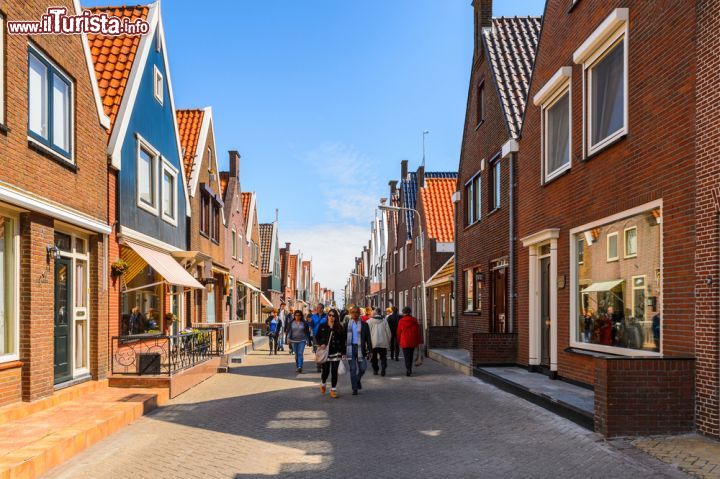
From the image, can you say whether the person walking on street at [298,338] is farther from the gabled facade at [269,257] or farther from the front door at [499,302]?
the gabled facade at [269,257]

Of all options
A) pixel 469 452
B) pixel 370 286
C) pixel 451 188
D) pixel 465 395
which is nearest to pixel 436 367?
pixel 465 395

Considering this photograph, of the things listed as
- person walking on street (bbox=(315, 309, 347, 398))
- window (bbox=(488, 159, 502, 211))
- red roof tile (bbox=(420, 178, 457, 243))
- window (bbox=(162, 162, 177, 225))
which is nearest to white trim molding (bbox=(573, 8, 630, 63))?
person walking on street (bbox=(315, 309, 347, 398))

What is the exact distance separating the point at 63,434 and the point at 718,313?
7.68 metres

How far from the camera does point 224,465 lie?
7.21m

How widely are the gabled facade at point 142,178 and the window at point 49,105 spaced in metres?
2.07

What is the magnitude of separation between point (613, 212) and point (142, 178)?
10.8 meters

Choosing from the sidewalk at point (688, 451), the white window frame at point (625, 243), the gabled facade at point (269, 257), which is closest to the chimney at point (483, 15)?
the white window frame at point (625, 243)

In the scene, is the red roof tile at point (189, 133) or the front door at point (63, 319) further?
the red roof tile at point (189, 133)

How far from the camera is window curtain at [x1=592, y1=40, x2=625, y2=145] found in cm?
1049

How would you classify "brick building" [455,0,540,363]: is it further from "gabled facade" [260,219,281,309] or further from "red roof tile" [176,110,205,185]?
"gabled facade" [260,219,281,309]

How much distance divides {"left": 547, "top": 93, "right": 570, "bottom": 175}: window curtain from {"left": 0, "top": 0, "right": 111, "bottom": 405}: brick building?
353 inches

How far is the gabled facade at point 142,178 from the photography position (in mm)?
14008

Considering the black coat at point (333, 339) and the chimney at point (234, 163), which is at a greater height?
the chimney at point (234, 163)

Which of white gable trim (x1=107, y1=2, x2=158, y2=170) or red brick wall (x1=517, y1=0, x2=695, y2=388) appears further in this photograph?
white gable trim (x1=107, y1=2, x2=158, y2=170)
